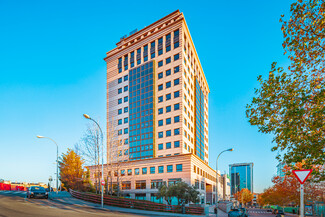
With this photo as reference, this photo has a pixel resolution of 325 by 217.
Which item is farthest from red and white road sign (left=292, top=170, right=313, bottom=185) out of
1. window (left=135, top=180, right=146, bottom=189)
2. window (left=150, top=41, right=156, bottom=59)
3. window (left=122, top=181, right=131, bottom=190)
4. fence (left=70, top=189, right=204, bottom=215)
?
window (left=150, top=41, right=156, bottom=59)

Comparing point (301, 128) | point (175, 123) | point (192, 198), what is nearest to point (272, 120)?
point (301, 128)

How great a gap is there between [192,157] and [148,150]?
1088cm

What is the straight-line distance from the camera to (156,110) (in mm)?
54594

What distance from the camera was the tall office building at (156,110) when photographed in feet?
164

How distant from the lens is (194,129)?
6228 centimetres

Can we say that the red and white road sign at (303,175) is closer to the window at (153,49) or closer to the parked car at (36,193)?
the parked car at (36,193)

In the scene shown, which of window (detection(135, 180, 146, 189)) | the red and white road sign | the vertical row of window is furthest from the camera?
the vertical row of window

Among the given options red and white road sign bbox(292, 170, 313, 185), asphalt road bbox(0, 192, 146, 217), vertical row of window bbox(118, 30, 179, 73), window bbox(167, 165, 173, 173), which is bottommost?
window bbox(167, 165, 173, 173)

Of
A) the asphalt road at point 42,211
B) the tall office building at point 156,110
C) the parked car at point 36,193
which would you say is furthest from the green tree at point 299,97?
the tall office building at point 156,110

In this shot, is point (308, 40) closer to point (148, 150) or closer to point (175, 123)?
point (175, 123)

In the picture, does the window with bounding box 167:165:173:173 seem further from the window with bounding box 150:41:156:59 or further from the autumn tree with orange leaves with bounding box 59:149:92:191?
the window with bounding box 150:41:156:59

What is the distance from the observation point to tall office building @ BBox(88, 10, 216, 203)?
50.0 metres

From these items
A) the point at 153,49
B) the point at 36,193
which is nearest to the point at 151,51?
the point at 153,49

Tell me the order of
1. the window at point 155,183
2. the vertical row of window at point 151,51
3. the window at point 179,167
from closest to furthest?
the window at point 179,167
the window at point 155,183
the vertical row of window at point 151,51
